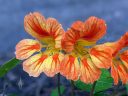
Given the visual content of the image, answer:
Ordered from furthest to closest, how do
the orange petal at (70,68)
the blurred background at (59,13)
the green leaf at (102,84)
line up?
the blurred background at (59,13) → the green leaf at (102,84) → the orange petal at (70,68)

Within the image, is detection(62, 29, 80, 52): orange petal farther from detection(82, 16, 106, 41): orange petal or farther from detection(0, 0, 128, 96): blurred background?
detection(0, 0, 128, 96): blurred background

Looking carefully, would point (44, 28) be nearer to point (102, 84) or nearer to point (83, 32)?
point (83, 32)

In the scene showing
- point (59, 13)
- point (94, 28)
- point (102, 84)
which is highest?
point (59, 13)

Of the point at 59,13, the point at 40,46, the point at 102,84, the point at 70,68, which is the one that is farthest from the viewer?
the point at 59,13

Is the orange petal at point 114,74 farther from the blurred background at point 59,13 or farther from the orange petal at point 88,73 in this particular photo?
the blurred background at point 59,13

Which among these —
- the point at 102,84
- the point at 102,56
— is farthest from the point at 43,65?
the point at 102,84

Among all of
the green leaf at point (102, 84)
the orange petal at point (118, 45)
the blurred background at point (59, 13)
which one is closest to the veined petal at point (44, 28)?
the orange petal at point (118, 45)

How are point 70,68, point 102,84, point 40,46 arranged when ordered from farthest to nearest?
point 102,84 → point 40,46 → point 70,68
